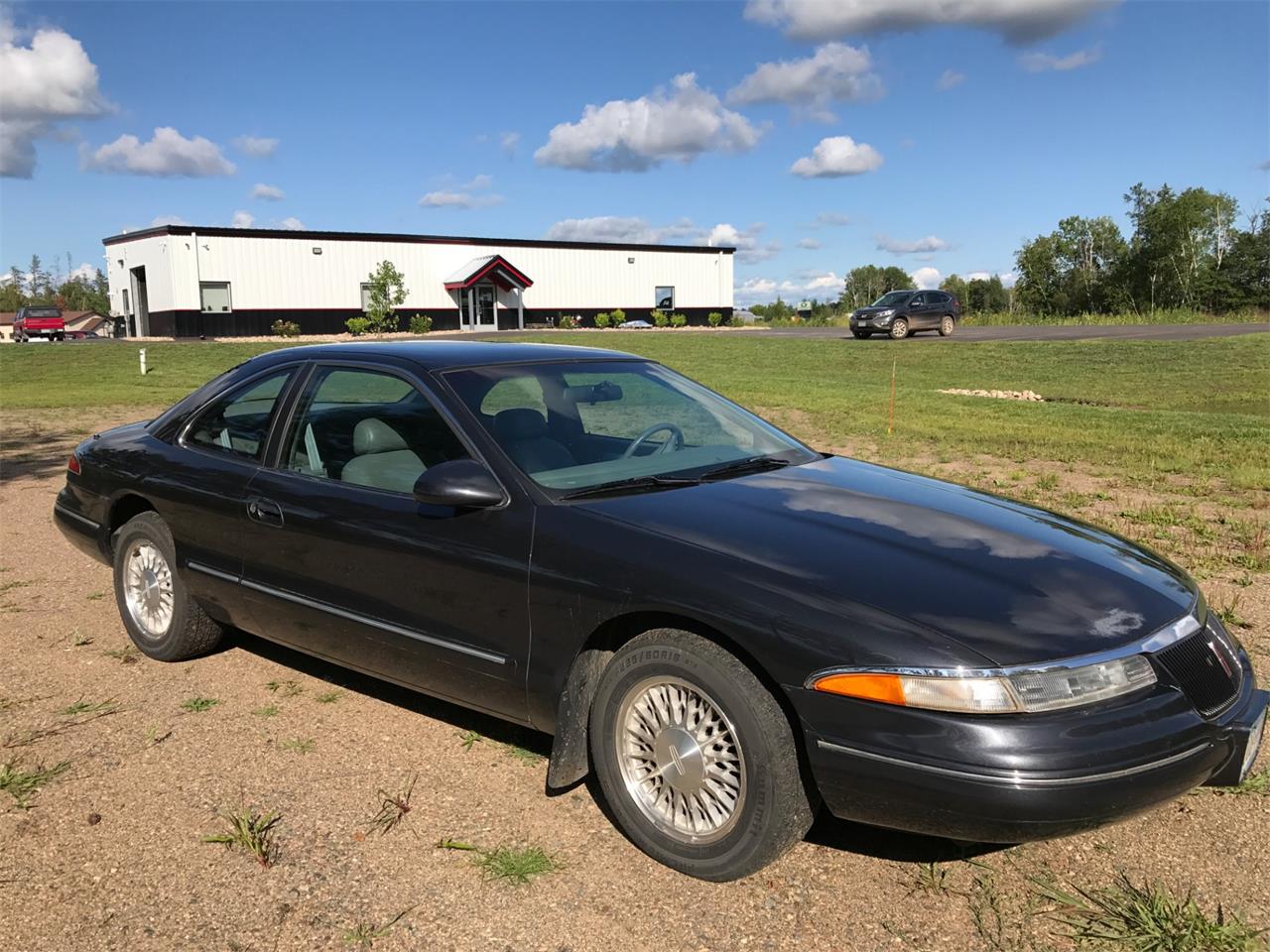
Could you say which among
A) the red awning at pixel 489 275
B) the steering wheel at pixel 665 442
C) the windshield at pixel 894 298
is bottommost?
the steering wheel at pixel 665 442

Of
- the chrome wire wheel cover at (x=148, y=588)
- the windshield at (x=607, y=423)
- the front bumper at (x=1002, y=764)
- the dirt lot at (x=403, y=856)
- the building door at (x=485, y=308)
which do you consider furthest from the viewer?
the building door at (x=485, y=308)

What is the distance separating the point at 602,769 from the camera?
3.24 metres

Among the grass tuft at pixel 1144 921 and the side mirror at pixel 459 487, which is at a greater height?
the side mirror at pixel 459 487

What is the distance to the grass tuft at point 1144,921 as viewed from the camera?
8.75 ft

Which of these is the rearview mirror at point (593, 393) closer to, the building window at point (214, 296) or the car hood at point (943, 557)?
the car hood at point (943, 557)

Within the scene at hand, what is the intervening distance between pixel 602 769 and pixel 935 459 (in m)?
8.67

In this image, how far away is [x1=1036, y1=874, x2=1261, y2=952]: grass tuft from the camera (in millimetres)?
2668

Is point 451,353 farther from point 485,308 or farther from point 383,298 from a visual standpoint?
point 485,308

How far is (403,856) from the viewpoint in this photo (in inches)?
125

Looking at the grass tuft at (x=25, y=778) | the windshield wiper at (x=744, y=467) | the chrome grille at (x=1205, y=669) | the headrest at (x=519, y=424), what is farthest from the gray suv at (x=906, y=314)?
the grass tuft at (x=25, y=778)

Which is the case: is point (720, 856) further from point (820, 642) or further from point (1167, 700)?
point (1167, 700)

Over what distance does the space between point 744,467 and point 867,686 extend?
4.92 ft

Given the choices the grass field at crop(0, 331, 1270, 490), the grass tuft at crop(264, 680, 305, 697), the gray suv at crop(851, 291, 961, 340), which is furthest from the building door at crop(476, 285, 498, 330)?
the grass tuft at crop(264, 680, 305, 697)

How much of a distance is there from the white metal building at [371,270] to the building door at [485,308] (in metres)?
0.06
